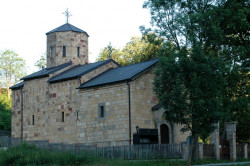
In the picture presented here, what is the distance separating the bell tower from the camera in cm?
3769

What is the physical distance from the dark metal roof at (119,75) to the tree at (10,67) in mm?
32022

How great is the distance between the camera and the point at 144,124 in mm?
29312

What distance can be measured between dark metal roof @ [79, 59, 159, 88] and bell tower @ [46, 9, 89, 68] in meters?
5.54

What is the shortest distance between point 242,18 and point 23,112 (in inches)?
832

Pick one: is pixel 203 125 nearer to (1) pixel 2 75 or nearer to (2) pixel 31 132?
(2) pixel 31 132

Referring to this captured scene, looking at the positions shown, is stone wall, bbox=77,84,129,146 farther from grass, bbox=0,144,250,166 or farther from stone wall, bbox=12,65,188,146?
grass, bbox=0,144,250,166

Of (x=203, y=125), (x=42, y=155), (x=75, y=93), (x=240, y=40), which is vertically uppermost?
(x=240, y=40)

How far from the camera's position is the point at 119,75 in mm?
30781

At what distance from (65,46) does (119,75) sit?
932 cm

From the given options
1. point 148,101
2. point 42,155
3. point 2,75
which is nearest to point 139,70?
point 148,101

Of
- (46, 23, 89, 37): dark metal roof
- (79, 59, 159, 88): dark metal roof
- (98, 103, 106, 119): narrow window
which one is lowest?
(98, 103, 106, 119): narrow window

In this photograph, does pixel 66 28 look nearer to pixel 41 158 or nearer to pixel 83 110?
pixel 83 110

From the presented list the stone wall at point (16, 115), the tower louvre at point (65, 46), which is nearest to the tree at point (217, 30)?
the tower louvre at point (65, 46)

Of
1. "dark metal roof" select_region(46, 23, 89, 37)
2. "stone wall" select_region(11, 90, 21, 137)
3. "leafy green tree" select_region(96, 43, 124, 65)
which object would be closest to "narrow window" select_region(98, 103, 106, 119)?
"stone wall" select_region(11, 90, 21, 137)
